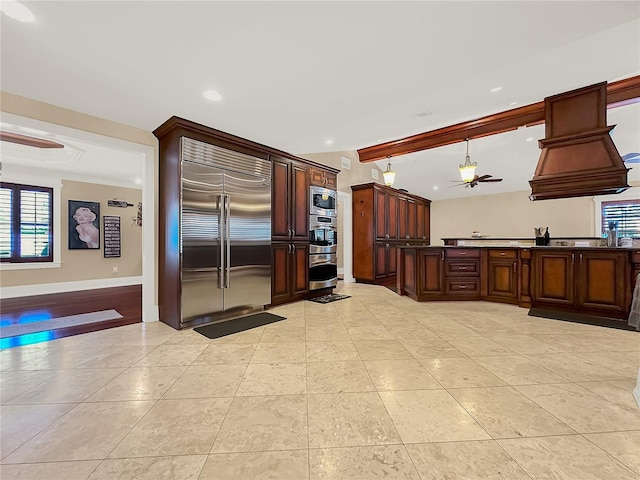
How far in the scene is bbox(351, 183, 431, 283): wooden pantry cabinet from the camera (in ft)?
21.2

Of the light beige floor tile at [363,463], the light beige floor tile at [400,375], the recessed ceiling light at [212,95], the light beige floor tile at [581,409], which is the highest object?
the recessed ceiling light at [212,95]

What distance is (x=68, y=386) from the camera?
1.91 meters

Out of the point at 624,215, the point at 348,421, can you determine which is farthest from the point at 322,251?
the point at 624,215

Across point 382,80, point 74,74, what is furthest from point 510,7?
point 74,74

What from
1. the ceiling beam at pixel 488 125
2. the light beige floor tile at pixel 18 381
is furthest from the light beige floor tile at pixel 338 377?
the ceiling beam at pixel 488 125

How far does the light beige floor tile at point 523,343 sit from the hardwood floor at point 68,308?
4.17 meters

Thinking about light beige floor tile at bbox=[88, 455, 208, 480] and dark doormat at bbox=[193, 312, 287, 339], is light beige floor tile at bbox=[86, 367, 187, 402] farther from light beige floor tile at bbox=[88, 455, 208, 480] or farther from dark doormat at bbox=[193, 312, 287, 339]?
dark doormat at bbox=[193, 312, 287, 339]

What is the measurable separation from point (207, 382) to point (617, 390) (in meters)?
2.78

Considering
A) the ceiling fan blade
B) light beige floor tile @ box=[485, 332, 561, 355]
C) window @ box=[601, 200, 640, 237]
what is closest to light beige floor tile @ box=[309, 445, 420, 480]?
light beige floor tile @ box=[485, 332, 561, 355]

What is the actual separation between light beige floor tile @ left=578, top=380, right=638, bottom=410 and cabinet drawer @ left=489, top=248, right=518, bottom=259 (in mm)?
2427

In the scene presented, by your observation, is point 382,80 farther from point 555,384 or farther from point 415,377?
point 555,384

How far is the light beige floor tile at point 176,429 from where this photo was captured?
1309 millimetres

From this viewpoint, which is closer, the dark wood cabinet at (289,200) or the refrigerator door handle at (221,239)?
the refrigerator door handle at (221,239)

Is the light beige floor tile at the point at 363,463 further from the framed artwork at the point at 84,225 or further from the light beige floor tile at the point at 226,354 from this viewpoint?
the framed artwork at the point at 84,225
